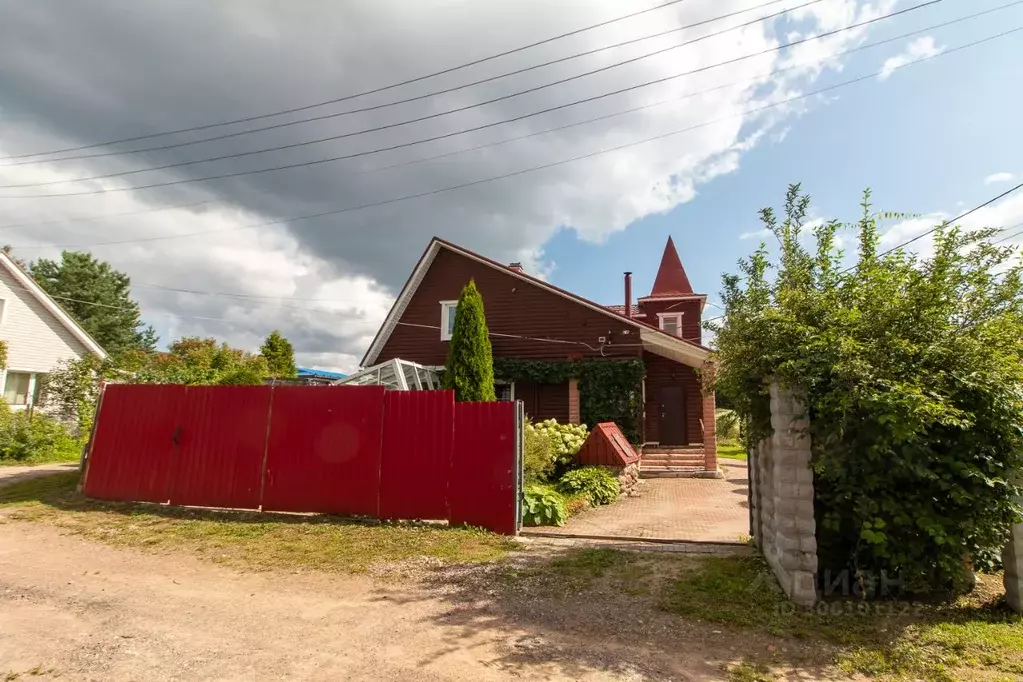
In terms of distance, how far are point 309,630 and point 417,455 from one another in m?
3.59

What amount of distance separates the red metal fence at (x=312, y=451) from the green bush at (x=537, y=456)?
10.6ft

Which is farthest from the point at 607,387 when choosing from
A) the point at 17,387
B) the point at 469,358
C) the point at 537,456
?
the point at 17,387

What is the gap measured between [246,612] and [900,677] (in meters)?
5.08

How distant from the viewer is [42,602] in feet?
16.6

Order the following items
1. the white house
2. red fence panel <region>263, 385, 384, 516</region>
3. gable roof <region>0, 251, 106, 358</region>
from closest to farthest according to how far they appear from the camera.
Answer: red fence panel <region>263, 385, 384, 516</region>, the white house, gable roof <region>0, 251, 106, 358</region>

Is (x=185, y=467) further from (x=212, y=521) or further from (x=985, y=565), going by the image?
(x=985, y=565)

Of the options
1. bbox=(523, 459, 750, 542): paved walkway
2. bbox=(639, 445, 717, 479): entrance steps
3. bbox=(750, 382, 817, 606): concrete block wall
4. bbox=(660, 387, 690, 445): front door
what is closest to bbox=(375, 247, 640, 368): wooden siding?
bbox=(660, 387, 690, 445): front door

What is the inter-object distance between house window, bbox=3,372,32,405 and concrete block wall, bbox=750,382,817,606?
2474 cm

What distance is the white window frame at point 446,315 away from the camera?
64.4ft

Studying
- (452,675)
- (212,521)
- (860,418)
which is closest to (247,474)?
(212,521)

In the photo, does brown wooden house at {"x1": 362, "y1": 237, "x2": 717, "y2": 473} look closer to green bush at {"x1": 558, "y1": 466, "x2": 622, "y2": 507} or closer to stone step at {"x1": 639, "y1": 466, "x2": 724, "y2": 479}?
stone step at {"x1": 639, "y1": 466, "x2": 724, "y2": 479}

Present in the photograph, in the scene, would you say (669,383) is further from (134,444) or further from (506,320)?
(134,444)

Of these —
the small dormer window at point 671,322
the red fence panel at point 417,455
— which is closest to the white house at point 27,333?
the red fence panel at point 417,455

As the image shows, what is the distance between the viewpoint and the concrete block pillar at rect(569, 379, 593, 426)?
17344 mm
